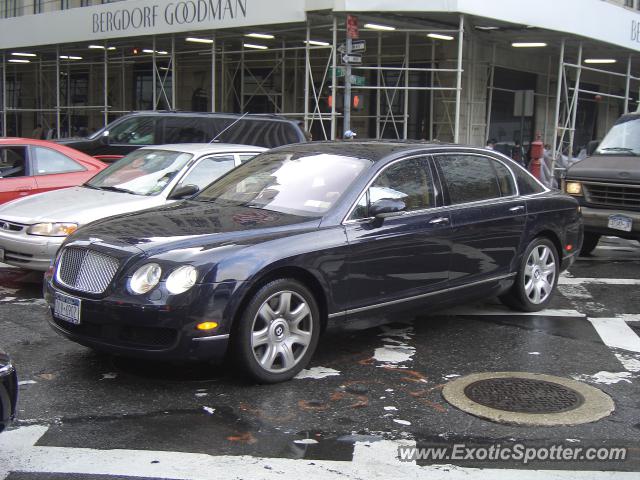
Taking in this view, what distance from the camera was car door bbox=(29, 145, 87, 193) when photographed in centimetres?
983

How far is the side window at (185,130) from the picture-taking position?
558 inches

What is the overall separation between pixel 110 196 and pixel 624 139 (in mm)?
7168

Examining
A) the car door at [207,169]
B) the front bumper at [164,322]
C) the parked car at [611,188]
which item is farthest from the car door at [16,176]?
the parked car at [611,188]

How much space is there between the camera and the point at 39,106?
101 ft

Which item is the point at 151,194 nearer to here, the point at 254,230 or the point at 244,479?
the point at 254,230

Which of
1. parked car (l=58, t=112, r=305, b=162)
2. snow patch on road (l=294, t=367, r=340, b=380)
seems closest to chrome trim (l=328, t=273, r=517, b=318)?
snow patch on road (l=294, t=367, r=340, b=380)

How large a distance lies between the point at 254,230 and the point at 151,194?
10.5 feet

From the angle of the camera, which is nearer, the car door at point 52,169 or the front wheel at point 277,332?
the front wheel at point 277,332

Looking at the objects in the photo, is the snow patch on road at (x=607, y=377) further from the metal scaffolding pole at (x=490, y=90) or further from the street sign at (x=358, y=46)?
the metal scaffolding pole at (x=490, y=90)

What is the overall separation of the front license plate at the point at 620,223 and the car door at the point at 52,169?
6.82 meters

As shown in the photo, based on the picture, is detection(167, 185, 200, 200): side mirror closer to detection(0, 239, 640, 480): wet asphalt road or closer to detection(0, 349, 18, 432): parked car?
detection(0, 239, 640, 480): wet asphalt road

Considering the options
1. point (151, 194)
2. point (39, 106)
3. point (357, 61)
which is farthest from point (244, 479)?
point (39, 106)

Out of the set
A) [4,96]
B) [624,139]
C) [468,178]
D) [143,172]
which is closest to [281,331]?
[468,178]

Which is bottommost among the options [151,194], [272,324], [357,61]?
[272,324]
